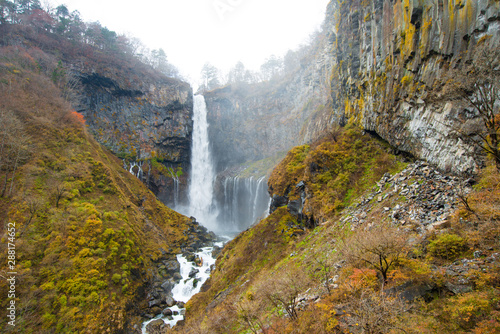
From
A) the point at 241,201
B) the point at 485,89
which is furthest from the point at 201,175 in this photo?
the point at 485,89

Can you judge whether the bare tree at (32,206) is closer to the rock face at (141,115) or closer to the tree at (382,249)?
the tree at (382,249)

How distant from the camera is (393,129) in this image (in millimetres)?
14875

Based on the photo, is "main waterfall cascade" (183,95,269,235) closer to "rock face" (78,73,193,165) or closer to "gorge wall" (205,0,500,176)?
"rock face" (78,73,193,165)

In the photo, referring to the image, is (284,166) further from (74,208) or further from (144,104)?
(144,104)

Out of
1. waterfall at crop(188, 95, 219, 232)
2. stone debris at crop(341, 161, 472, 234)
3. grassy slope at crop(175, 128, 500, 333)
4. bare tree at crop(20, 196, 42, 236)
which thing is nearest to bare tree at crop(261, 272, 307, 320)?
grassy slope at crop(175, 128, 500, 333)

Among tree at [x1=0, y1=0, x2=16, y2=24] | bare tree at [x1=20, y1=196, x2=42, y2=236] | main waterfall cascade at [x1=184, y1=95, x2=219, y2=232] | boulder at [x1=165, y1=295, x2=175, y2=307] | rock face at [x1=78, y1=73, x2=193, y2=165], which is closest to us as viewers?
bare tree at [x1=20, y1=196, x2=42, y2=236]

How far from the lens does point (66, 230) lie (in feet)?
56.2

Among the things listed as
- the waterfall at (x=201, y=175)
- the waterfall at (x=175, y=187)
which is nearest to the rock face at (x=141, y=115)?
the waterfall at (x=201, y=175)

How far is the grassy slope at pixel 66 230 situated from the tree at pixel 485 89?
22.3m

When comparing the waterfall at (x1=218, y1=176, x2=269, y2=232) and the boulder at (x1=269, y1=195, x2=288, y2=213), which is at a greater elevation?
the boulder at (x1=269, y1=195, x2=288, y2=213)

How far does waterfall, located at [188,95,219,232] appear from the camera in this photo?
1847 inches

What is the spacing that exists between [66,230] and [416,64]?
2694 cm

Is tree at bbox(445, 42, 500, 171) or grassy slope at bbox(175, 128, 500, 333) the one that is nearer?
grassy slope at bbox(175, 128, 500, 333)

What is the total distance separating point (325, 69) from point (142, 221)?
4344cm
